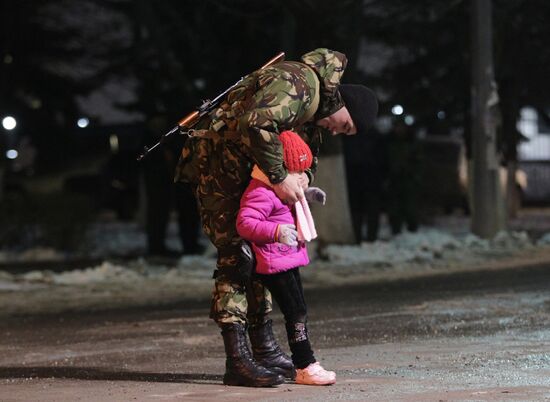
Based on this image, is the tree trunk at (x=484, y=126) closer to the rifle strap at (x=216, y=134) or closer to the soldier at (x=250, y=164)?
the soldier at (x=250, y=164)

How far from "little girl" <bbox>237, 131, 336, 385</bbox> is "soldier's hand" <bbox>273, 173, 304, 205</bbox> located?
0.05 m

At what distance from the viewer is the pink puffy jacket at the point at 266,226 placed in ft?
20.2

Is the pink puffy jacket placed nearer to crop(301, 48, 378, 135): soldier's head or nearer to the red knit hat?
the red knit hat

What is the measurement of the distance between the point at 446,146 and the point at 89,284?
60.1 ft

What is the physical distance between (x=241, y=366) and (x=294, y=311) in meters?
0.38

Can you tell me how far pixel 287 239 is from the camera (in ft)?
20.1

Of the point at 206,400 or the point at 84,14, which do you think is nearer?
the point at 206,400

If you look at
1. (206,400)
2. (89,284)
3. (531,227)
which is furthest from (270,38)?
(206,400)

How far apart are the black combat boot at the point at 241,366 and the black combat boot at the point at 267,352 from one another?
6cm

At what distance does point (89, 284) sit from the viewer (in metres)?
13.6

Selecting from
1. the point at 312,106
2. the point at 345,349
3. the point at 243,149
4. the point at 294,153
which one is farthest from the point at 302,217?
the point at 345,349

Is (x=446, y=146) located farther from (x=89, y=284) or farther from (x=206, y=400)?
(x=206, y=400)

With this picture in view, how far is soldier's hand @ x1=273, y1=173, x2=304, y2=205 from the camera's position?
6.14 m

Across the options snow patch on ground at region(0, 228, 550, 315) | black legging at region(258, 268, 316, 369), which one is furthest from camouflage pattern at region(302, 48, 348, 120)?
snow patch on ground at region(0, 228, 550, 315)
